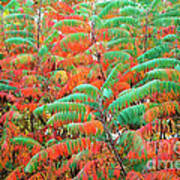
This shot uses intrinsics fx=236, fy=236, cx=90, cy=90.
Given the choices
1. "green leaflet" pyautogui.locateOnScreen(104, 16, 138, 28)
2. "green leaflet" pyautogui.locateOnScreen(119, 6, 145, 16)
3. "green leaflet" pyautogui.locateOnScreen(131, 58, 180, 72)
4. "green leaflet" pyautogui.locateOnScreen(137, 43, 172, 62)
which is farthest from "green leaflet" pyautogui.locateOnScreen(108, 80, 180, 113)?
"green leaflet" pyautogui.locateOnScreen(119, 6, 145, 16)

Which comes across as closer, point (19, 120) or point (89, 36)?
point (89, 36)

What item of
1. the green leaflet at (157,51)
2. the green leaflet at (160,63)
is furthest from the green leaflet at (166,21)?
the green leaflet at (160,63)

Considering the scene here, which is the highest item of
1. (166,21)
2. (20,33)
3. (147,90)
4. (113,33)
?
(166,21)

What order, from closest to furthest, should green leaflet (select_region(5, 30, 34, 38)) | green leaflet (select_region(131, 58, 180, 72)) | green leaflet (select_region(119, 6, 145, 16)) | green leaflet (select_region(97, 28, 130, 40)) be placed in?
green leaflet (select_region(131, 58, 180, 72)), green leaflet (select_region(97, 28, 130, 40)), green leaflet (select_region(119, 6, 145, 16)), green leaflet (select_region(5, 30, 34, 38))

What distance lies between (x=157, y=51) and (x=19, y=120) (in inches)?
161

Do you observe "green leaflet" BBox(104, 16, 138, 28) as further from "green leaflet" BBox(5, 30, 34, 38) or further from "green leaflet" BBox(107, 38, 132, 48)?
"green leaflet" BBox(5, 30, 34, 38)

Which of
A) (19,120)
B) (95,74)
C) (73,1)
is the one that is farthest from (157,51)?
(73,1)

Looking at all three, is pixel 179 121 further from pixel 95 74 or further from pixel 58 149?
pixel 58 149

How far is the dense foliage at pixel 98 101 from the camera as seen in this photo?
337 cm

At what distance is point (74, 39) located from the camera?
444cm

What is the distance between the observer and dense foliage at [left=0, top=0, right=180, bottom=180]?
11.1ft

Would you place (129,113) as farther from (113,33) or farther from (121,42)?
(121,42)

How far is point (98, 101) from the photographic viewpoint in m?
3.46

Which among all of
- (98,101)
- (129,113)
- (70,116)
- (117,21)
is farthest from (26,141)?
(117,21)
